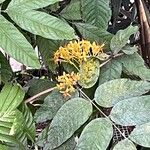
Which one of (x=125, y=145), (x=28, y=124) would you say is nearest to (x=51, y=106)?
(x=28, y=124)

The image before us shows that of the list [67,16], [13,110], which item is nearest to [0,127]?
[13,110]

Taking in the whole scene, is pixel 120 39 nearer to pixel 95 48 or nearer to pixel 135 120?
pixel 95 48

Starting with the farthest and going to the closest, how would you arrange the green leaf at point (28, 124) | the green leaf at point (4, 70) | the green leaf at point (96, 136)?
1. the green leaf at point (4, 70)
2. the green leaf at point (28, 124)
3. the green leaf at point (96, 136)

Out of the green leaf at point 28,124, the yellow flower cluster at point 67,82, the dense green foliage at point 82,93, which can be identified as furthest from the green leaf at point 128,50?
the green leaf at point 28,124

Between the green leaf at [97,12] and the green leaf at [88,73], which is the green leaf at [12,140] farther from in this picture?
the green leaf at [97,12]

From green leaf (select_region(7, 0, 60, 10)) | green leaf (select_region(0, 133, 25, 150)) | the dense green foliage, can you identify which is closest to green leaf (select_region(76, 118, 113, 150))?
the dense green foliage

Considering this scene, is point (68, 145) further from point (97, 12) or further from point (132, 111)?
point (97, 12)
